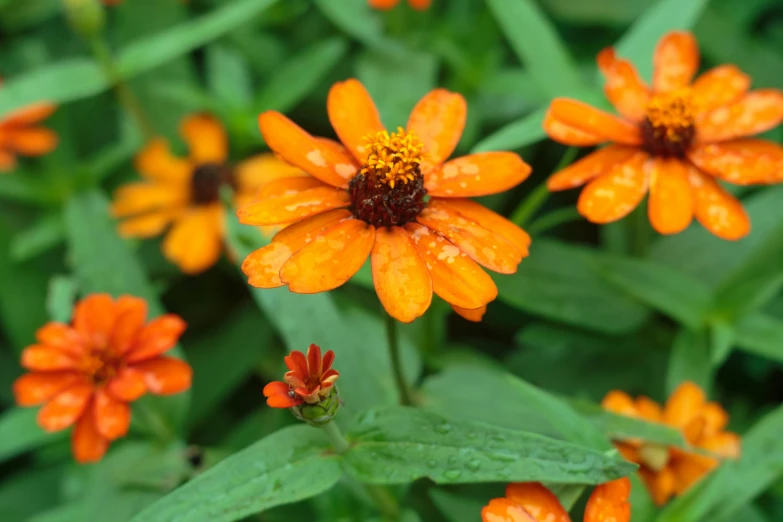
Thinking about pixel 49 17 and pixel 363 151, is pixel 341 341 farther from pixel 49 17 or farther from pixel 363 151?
pixel 49 17

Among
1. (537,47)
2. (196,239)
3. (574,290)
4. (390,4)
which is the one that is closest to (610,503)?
(574,290)

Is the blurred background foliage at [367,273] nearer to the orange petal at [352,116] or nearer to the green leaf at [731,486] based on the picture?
the green leaf at [731,486]

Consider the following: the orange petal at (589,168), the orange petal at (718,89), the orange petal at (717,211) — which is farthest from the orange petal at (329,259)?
the orange petal at (718,89)

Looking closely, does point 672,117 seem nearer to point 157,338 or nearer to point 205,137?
point 157,338

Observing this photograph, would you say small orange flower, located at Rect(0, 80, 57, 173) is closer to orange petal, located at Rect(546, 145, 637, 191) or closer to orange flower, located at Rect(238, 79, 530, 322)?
orange flower, located at Rect(238, 79, 530, 322)

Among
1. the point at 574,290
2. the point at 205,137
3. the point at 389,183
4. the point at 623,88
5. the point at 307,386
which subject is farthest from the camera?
the point at 205,137

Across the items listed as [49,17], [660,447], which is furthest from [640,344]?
[49,17]

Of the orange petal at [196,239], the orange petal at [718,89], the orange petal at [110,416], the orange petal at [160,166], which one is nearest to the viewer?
the orange petal at [110,416]
